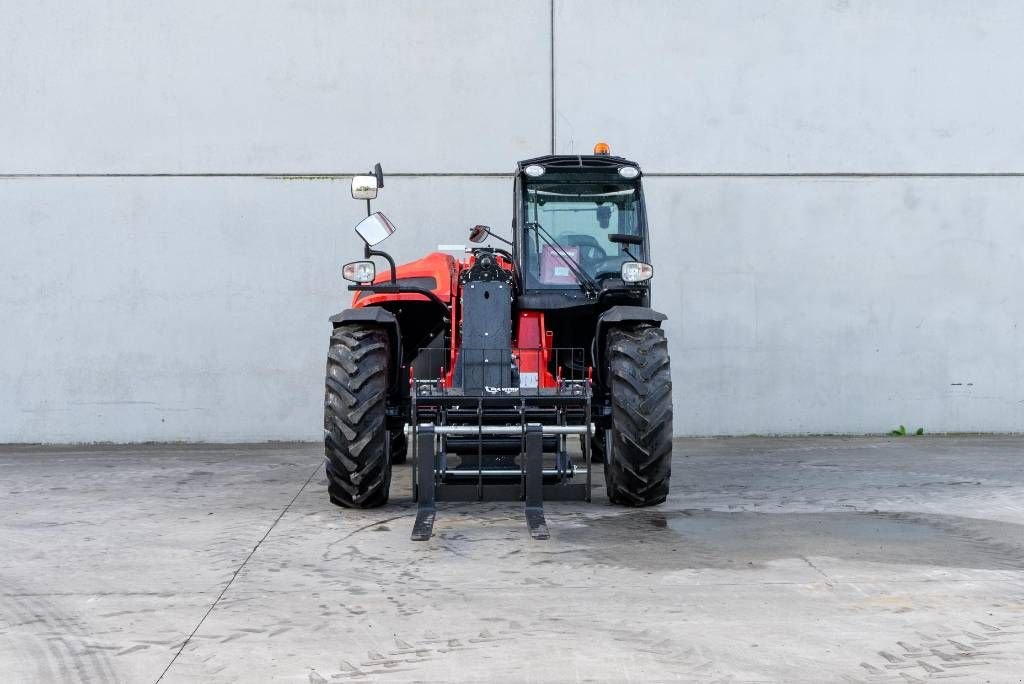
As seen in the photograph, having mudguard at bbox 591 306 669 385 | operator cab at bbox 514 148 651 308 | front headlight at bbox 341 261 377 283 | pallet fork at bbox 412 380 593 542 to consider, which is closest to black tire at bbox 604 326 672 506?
mudguard at bbox 591 306 669 385

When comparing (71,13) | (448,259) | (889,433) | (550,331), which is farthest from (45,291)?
(889,433)

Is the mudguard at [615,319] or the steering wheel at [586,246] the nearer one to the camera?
the mudguard at [615,319]

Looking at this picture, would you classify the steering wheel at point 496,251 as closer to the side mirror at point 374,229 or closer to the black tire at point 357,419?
the side mirror at point 374,229

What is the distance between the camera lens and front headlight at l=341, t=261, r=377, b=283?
337 inches

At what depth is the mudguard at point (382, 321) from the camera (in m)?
8.23

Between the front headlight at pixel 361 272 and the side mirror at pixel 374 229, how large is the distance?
0.27m

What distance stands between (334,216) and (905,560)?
7622mm

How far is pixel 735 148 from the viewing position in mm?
13031

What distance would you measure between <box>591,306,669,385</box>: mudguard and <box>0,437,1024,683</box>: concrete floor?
965mm

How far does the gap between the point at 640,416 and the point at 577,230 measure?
193 centimetres

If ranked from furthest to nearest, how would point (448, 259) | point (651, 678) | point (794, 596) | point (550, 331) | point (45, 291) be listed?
point (45, 291), point (448, 259), point (550, 331), point (794, 596), point (651, 678)

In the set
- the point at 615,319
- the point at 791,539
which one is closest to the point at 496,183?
the point at 615,319

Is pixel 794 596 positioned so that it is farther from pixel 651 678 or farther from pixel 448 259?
pixel 448 259

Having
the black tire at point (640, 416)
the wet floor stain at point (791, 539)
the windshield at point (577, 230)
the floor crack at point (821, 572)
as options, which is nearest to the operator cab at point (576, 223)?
the windshield at point (577, 230)
